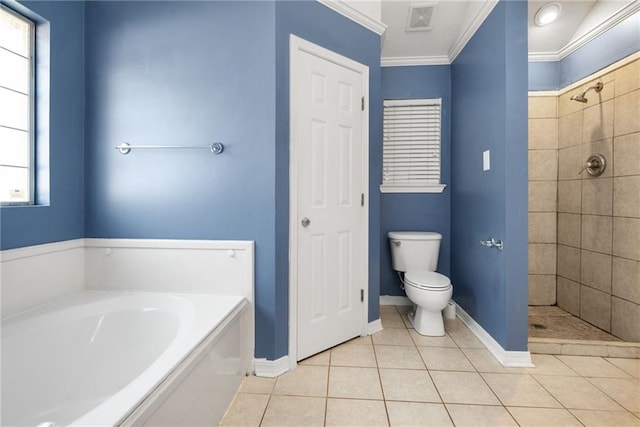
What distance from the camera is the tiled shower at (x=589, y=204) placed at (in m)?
2.06

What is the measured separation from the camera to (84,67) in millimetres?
1887

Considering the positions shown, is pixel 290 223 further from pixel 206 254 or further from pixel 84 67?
pixel 84 67

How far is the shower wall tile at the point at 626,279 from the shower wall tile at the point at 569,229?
37 cm

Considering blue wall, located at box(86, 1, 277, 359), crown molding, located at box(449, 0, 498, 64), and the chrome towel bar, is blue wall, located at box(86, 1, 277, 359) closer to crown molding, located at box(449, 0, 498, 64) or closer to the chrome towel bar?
the chrome towel bar

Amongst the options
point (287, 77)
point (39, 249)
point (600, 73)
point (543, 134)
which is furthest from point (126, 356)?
point (600, 73)

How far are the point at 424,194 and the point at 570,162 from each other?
118cm

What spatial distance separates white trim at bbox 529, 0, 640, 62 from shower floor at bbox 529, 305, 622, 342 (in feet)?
7.15

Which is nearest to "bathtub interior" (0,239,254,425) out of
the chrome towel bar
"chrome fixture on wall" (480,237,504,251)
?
the chrome towel bar

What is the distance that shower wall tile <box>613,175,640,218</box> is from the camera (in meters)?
2.02

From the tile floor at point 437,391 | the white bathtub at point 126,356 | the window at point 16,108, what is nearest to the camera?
the white bathtub at point 126,356

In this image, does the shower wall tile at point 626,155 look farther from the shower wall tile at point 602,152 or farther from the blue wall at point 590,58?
the blue wall at point 590,58

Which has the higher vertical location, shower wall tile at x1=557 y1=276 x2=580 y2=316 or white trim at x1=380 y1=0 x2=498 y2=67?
white trim at x1=380 y1=0 x2=498 y2=67

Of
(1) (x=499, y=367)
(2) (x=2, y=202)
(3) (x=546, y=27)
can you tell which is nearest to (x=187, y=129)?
(2) (x=2, y=202)

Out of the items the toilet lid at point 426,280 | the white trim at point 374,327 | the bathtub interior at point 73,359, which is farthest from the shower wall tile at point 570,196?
the bathtub interior at point 73,359
